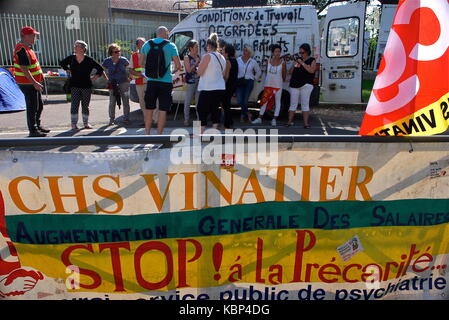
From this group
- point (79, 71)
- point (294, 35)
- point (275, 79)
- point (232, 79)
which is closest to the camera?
point (79, 71)

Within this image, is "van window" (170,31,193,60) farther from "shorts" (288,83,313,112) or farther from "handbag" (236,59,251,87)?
"shorts" (288,83,313,112)

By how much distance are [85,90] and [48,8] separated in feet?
60.0

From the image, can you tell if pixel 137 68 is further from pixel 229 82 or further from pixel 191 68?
pixel 229 82

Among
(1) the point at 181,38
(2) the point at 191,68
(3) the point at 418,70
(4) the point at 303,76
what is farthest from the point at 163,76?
(3) the point at 418,70

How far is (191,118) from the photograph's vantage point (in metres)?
9.57

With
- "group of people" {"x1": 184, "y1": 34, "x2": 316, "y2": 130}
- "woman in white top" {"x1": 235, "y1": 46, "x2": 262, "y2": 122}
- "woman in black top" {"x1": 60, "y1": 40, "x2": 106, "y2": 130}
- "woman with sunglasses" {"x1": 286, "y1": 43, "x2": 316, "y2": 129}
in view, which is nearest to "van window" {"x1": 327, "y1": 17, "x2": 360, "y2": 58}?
"group of people" {"x1": 184, "y1": 34, "x2": 316, "y2": 130}

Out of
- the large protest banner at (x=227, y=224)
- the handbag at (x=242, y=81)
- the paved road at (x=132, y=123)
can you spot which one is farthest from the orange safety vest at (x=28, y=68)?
the large protest banner at (x=227, y=224)

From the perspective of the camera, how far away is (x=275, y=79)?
835cm

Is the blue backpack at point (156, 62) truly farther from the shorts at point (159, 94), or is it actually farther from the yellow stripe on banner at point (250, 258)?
the yellow stripe on banner at point (250, 258)

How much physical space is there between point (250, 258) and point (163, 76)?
4.45 meters

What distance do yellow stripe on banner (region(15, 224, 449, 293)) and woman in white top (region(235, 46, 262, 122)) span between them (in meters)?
6.93

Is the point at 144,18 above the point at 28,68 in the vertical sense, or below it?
above

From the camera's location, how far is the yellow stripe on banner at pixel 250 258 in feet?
6.81

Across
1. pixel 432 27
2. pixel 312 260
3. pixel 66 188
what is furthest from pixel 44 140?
pixel 432 27
